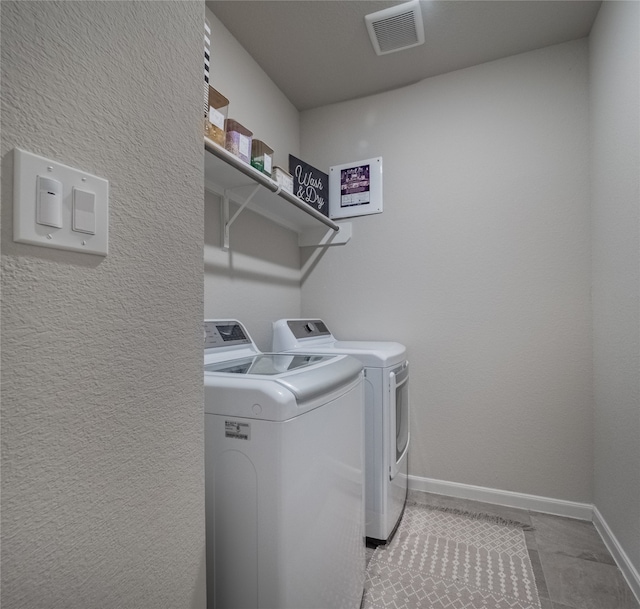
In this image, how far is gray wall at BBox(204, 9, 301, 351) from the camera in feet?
6.14

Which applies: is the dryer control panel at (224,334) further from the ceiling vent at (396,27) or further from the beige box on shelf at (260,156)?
the ceiling vent at (396,27)

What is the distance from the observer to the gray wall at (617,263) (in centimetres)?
147

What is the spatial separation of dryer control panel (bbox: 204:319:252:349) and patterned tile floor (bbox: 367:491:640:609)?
3.90 ft

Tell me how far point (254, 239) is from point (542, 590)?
2.15 meters

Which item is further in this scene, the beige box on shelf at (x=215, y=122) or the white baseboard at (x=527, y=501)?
the white baseboard at (x=527, y=501)

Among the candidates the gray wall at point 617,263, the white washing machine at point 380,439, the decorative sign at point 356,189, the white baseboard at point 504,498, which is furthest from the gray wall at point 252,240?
the gray wall at point 617,263

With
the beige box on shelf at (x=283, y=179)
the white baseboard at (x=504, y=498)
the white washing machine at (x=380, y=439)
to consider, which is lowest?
the white baseboard at (x=504, y=498)

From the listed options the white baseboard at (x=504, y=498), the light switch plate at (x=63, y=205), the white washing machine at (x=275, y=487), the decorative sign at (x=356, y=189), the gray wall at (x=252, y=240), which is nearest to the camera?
the light switch plate at (x=63, y=205)

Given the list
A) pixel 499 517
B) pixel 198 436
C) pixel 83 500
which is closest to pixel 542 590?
pixel 499 517

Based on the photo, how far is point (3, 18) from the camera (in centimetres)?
44

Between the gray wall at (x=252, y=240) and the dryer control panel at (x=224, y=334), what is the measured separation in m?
0.14

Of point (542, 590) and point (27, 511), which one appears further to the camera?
point (542, 590)

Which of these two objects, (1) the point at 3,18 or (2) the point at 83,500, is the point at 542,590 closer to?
(2) the point at 83,500

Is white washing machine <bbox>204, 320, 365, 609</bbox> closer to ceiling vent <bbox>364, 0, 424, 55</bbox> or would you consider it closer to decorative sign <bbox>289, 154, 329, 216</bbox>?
decorative sign <bbox>289, 154, 329, 216</bbox>
